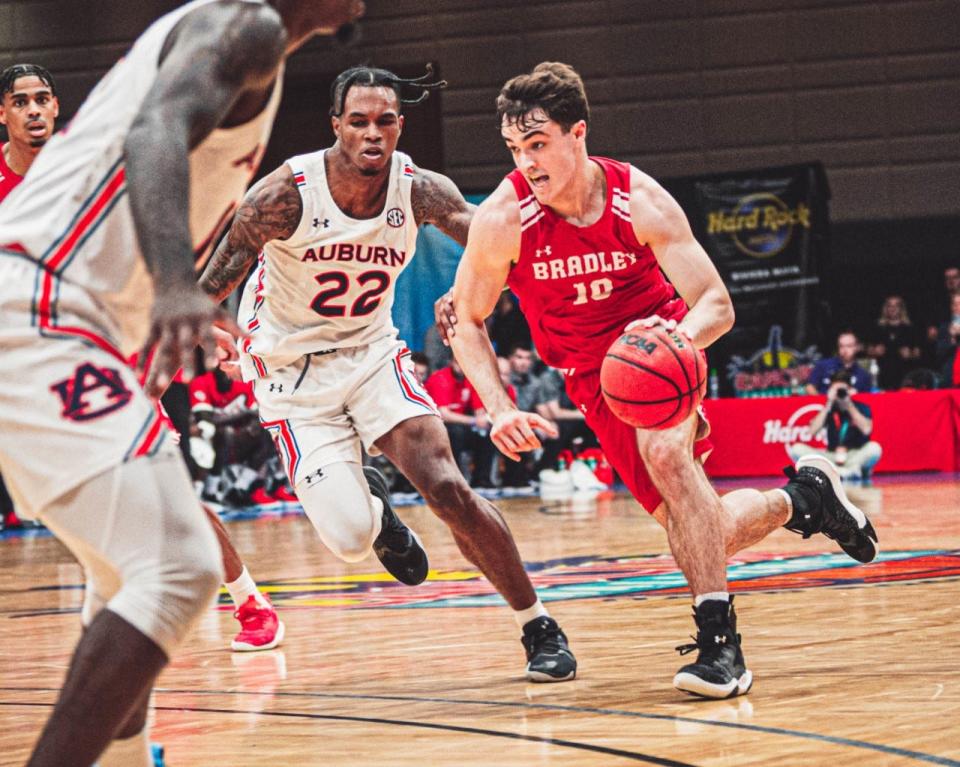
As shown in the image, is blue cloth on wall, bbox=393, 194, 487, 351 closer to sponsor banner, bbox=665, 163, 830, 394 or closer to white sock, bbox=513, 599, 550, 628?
sponsor banner, bbox=665, 163, 830, 394

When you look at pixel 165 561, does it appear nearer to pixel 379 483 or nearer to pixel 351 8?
pixel 351 8

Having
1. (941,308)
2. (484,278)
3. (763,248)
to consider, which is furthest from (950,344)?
(484,278)

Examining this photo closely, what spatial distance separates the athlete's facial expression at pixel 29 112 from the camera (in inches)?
202

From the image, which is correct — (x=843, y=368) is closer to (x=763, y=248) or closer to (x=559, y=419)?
(x=763, y=248)

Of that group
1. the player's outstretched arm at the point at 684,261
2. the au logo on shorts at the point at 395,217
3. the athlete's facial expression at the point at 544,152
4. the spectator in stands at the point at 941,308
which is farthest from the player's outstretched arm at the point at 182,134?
the spectator in stands at the point at 941,308

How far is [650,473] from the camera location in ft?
14.5

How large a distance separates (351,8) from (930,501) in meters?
8.55

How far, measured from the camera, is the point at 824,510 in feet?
17.5

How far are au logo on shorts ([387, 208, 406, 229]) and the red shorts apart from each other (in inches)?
37.1

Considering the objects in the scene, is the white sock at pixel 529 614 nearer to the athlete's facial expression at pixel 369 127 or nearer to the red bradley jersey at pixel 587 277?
the red bradley jersey at pixel 587 277

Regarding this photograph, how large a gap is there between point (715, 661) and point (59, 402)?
219cm

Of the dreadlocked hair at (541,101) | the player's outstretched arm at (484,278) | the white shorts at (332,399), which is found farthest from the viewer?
the white shorts at (332,399)

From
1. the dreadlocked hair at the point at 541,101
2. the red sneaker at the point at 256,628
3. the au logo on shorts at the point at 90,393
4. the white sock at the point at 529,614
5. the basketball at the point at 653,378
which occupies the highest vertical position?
the dreadlocked hair at the point at 541,101

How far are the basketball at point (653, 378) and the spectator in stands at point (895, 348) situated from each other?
36.1 ft
